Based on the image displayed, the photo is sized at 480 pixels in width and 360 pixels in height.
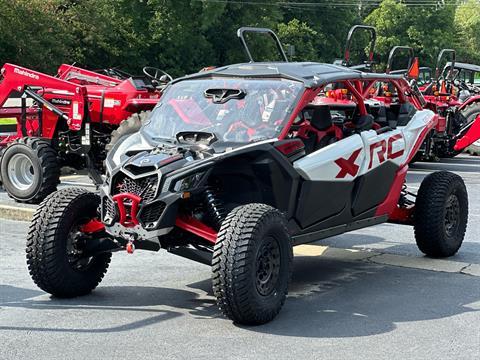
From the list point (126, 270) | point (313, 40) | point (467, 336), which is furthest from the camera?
point (313, 40)

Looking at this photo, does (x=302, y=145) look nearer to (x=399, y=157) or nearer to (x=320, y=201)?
(x=320, y=201)

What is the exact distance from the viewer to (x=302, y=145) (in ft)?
23.1

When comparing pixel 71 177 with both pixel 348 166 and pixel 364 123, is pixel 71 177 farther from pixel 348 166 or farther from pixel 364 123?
pixel 348 166

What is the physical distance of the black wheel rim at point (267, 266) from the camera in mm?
6098

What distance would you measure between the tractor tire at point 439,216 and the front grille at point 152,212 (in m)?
3.07

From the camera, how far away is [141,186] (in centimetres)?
632

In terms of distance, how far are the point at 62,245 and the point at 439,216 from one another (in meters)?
3.58

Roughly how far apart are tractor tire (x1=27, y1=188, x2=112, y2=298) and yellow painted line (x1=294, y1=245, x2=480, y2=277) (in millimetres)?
2513

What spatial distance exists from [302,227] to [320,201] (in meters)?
0.26

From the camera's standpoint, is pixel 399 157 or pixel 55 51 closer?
pixel 399 157

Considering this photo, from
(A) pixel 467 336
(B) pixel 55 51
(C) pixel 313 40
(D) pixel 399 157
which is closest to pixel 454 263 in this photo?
(D) pixel 399 157

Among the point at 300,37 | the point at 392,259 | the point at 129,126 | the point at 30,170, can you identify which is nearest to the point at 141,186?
the point at 392,259

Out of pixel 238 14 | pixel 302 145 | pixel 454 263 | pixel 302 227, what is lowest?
pixel 454 263

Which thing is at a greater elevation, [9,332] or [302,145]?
[302,145]
